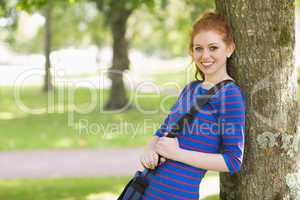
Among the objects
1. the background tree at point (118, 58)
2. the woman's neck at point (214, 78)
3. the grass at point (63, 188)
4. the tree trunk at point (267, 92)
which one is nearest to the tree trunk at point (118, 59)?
the background tree at point (118, 58)

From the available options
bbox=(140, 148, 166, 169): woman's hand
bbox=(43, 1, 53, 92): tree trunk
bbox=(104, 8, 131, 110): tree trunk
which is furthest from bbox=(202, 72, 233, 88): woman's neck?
bbox=(43, 1, 53, 92): tree trunk

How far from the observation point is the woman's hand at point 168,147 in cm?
247

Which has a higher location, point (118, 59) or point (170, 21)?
point (170, 21)

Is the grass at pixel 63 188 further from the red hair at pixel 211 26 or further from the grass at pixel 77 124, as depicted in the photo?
the red hair at pixel 211 26

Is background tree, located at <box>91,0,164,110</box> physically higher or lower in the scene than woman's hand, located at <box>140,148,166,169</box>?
higher

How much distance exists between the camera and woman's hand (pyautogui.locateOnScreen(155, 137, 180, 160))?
247 cm

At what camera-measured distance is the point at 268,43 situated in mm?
2951

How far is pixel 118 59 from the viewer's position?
16.5 m

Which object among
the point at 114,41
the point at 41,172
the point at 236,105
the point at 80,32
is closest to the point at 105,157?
the point at 41,172

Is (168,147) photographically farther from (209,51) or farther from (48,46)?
(48,46)

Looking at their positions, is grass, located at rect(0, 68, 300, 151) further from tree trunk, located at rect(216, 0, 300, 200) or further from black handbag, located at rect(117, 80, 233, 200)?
black handbag, located at rect(117, 80, 233, 200)

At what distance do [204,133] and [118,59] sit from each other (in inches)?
560

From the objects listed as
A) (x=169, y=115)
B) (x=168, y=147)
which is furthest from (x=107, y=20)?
(x=168, y=147)

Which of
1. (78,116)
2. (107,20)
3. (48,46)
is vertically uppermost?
(107,20)
